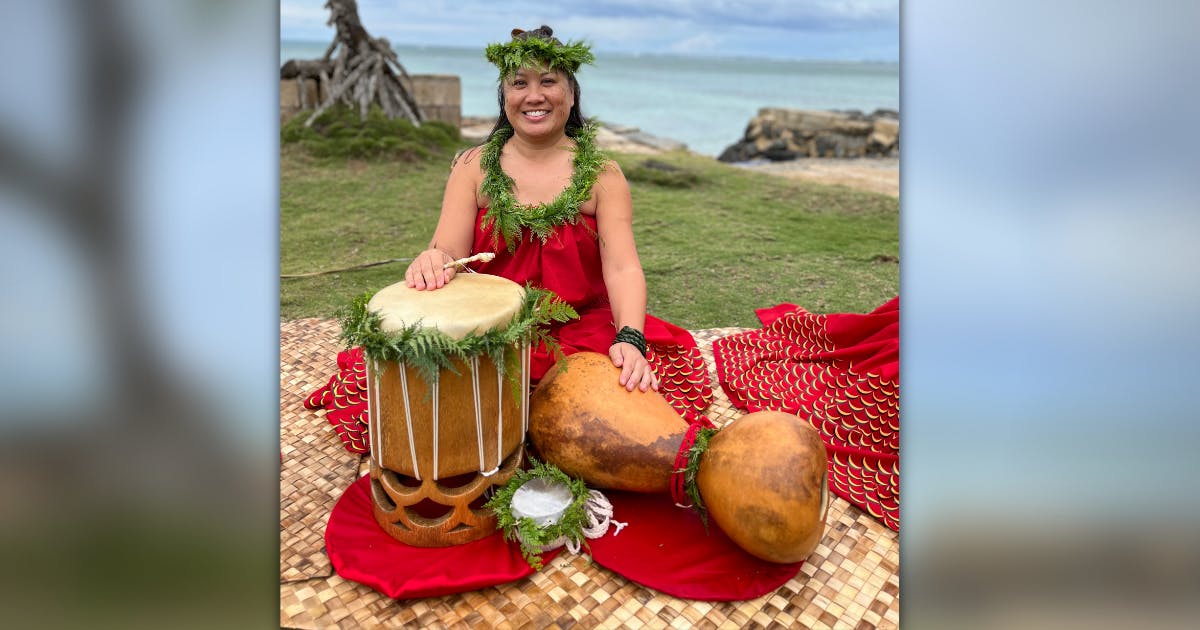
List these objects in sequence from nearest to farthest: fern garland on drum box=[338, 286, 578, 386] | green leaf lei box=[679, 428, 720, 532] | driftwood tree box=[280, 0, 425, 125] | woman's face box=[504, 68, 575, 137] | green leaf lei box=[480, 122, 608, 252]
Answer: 1. fern garland on drum box=[338, 286, 578, 386]
2. green leaf lei box=[679, 428, 720, 532]
3. woman's face box=[504, 68, 575, 137]
4. green leaf lei box=[480, 122, 608, 252]
5. driftwood tree box=[280, 0, 425, 125]

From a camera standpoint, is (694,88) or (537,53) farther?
(694,88)

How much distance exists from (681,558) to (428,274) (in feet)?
3.97

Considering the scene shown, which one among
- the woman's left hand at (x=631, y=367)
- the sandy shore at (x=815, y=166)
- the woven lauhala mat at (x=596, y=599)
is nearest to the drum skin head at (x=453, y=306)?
the woman's left hand at (x=631, y=367)

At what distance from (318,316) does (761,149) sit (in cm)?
1009

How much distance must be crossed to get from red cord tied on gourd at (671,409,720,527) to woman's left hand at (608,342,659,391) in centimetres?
23

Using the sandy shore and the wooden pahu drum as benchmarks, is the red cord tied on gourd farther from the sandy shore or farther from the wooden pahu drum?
the sandy shore

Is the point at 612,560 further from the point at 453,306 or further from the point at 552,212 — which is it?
the point at 552,212

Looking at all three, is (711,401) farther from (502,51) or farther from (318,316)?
(318,316)

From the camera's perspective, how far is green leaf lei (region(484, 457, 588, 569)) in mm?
2492

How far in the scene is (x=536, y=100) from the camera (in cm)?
286

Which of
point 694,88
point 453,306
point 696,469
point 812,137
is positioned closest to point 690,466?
point 696,469

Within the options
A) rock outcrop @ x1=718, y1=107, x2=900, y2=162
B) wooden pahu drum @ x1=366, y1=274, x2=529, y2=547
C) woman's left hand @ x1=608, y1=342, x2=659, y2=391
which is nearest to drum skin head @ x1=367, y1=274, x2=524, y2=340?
wooden pahu drum @ x1=366, y1=274, x2=529, y2=547

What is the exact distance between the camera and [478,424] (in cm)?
249
